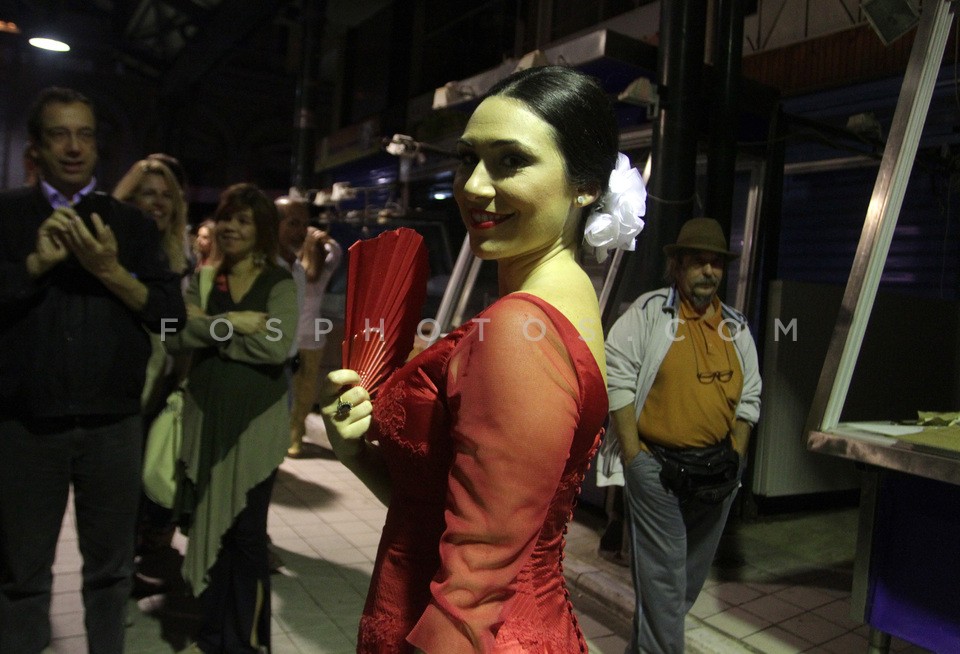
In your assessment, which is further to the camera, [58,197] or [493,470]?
[58,197]

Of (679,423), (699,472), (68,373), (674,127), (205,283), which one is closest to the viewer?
(68,373)

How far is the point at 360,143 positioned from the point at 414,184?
6.29ft

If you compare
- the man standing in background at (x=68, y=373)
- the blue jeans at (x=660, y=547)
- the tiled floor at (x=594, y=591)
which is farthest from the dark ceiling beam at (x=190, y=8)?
the blue jeans at (x=660, y=547)

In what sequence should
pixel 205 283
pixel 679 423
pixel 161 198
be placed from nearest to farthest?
pixel 679 423
pixel 205 283
pixel 161 198

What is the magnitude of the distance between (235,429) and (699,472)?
77.1 inches

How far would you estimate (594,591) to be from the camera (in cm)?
414

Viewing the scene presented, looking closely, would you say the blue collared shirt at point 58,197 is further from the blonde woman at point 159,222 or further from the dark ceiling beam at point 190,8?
the dark ceiling beam at point 190,8

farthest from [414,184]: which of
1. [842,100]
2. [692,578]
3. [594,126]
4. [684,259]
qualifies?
[594,126]

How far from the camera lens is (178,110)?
52.0 ft

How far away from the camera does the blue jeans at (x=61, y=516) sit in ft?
7.97

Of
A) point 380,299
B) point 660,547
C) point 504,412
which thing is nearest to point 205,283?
point 380,299

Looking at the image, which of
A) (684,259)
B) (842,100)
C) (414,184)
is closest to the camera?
(684,259)

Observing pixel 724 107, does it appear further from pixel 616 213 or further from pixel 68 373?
pixel 68 373

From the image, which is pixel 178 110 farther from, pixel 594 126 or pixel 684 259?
pixel 594 126
